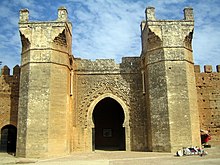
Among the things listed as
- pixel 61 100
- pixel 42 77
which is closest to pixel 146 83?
pixel 61 100

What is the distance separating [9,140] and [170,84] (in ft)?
33.8

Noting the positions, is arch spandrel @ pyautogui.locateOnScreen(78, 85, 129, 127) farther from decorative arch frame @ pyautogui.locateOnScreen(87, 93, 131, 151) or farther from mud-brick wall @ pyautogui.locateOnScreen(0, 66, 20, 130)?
mud-brick wall @ pyautogui.locateOnScreen(0, 66, 20, 130)

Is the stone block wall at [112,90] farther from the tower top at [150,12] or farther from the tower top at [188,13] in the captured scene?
the tower top at [188,13]

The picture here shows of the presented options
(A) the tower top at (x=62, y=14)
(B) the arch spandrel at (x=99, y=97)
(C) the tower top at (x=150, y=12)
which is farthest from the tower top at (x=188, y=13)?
(A) the tower top at (x=62, y=14)

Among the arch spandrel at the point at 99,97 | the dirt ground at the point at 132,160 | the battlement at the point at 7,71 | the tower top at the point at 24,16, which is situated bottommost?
the dirt ground at the point at 132,160

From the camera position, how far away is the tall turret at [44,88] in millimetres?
11258

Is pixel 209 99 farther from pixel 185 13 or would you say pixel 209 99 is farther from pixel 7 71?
pixel 7 71

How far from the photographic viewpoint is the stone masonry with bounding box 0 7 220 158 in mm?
11539

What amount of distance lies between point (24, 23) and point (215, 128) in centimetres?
1202

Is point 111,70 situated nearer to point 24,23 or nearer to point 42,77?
point 42,77

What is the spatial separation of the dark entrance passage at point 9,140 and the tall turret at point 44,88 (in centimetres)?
380

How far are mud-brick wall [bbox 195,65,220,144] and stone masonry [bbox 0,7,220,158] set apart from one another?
0.05 metres

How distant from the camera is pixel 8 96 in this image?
14.0 meters

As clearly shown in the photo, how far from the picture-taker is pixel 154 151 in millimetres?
11914
